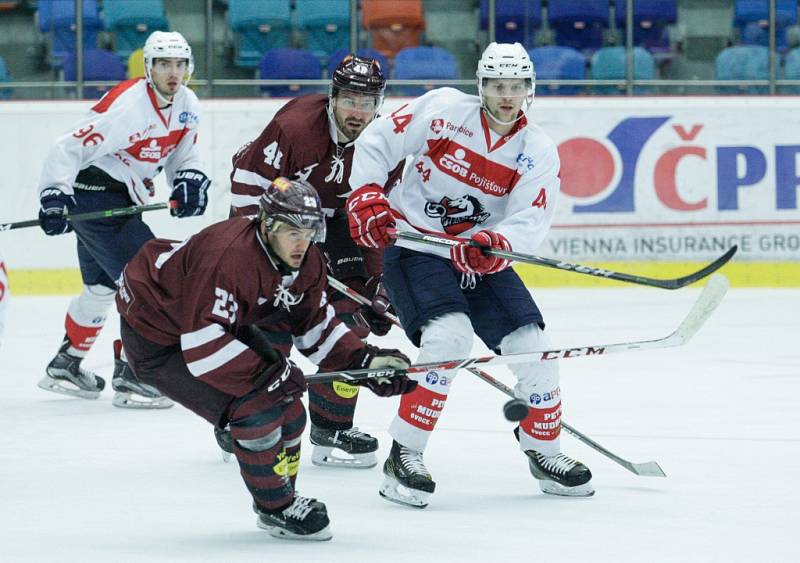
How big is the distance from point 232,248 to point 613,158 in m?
5.39

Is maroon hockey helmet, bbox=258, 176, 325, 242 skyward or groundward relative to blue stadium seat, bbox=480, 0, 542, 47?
groundward

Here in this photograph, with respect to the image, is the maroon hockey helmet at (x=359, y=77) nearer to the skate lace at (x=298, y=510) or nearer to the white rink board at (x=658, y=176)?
the skate lace at (x=298, y=510)

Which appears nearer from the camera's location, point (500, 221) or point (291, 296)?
point (291, 296)

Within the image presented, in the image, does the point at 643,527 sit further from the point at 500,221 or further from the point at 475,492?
the point at 500,221

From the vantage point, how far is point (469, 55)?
324 inches

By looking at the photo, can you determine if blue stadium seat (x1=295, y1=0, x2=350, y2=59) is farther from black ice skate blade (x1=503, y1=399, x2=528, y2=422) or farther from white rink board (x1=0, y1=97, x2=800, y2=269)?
black ice skate blade (x1=503, y1=399, x2=528, y2=422)

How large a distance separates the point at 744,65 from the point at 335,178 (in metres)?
4.98

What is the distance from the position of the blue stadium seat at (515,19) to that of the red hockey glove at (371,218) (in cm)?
498

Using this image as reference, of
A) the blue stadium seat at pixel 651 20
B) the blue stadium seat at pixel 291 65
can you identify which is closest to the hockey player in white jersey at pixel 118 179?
the blue stadium seat at pixel 291 65

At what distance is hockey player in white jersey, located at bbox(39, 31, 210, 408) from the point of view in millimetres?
4508

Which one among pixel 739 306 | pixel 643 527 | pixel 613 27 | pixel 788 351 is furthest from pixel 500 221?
pixel 613 27

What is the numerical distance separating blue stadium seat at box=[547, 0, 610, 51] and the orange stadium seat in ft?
2.98

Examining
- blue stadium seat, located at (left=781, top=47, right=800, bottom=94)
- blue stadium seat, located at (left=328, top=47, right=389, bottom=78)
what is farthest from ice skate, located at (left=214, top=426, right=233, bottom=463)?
blue stadium seat, located at (left=781, top=47, right=800, bottom=94)

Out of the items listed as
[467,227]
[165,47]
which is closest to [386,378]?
[467,227]
